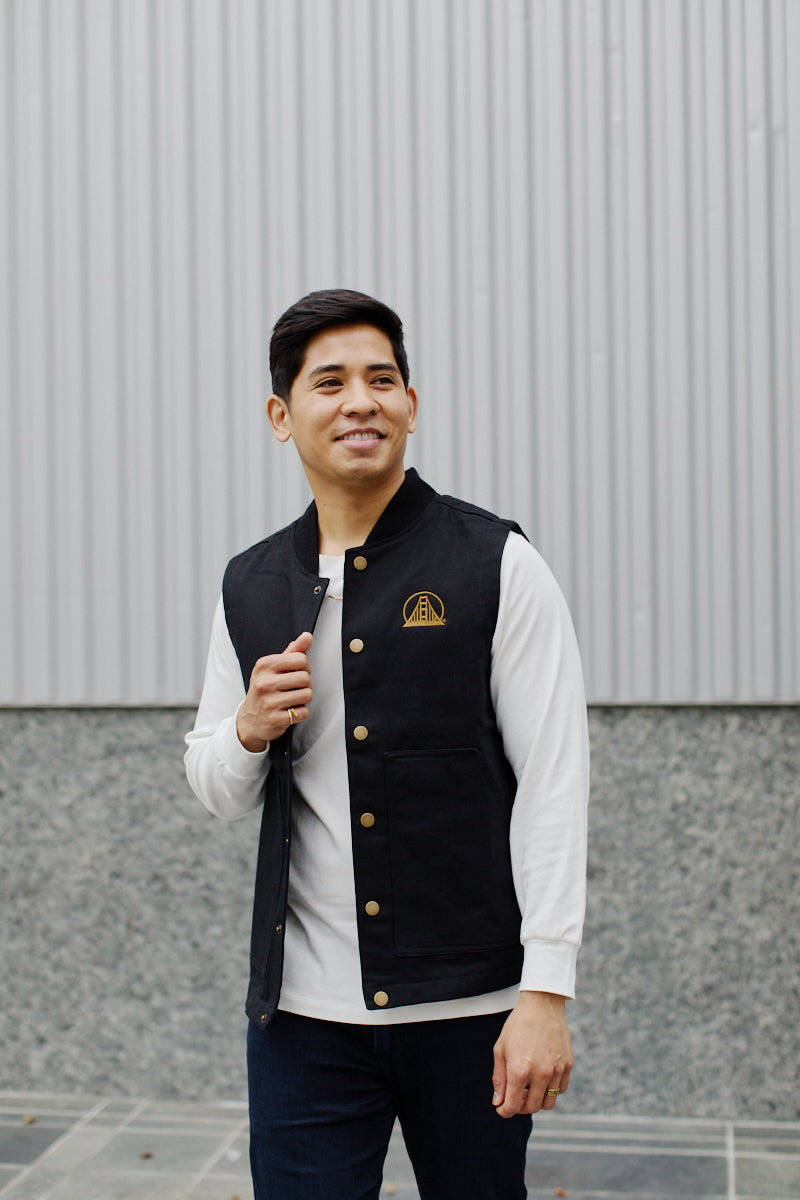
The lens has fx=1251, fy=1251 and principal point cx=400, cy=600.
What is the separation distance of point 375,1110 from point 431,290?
280cm

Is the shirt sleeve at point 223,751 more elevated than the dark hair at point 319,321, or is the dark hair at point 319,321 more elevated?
the dark hair at point 319,321

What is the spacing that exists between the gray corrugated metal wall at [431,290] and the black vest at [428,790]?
2.14 meters

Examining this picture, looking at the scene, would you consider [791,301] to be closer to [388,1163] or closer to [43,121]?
[43,121]

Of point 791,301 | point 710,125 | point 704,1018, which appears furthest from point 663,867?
point 710,125

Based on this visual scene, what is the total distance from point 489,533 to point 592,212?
2.38 meters

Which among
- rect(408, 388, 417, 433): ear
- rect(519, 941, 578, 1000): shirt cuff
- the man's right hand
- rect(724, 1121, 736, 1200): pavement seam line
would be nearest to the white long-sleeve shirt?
rect(519, 941, 578, 1000): shirt cuff

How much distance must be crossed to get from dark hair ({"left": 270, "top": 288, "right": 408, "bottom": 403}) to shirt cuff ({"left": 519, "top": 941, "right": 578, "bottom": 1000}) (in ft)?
3.14

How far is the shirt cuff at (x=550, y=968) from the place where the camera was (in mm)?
1781

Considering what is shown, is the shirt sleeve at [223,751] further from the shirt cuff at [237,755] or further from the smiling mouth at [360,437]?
the smiling mouth at [360,437]

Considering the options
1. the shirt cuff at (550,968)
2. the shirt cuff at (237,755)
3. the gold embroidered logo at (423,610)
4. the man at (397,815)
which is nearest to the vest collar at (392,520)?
the man at (397,815)

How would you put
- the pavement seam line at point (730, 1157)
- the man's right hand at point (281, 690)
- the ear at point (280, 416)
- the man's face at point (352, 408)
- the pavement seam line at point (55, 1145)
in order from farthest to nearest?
1. the pavement seam line at point (55, 1145)
2. the pavement seam line at point (730, 1157)
3. the ear at point (280, 416)
4. the man's face at point (352, 408)
5. the man's right hand at point (281, 690)

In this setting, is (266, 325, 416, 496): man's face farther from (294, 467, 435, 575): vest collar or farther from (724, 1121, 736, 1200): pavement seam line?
(724, 1121, 736, 1200): pavement seam line

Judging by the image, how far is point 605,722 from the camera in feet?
13.2

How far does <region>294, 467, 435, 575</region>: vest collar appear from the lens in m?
2.02
